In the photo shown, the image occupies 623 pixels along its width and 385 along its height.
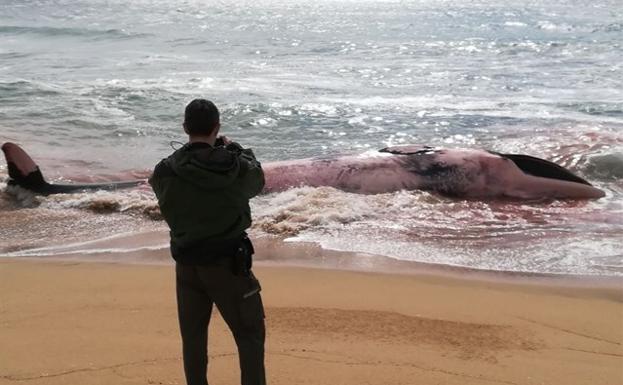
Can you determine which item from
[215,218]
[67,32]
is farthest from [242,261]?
[67,32]

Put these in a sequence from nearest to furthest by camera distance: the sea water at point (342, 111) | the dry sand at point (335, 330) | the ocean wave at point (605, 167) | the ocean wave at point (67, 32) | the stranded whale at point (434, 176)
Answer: the dry sand at point (335, 330) < the sea water at point (342, 111) < the stranded whale at point (434, 176) < the ocean wave at point (605, 167) < the ocean wave at point (67, 32)

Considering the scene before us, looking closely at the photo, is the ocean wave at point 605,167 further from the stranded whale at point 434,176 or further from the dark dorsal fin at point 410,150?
the dark dorsal fin at point 410,150

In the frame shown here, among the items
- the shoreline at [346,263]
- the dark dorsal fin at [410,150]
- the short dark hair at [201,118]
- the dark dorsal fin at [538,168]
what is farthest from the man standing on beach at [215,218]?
the dark dorsal fin at [538,168]

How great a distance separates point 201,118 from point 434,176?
552 cm

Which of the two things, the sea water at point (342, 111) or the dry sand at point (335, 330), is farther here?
the sea water at point (342, 111)

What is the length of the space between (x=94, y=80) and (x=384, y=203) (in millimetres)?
11315

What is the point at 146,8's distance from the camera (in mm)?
42000

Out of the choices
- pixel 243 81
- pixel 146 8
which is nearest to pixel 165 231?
pixel 243 81

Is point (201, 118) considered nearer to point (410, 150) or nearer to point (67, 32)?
point (410, 150)

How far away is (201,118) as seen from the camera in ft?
10.0

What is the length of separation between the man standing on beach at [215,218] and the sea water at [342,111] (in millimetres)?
2962

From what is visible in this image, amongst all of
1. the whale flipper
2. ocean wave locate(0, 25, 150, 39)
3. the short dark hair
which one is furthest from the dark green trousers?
ocean wave locate(0, 25, 150, 39)

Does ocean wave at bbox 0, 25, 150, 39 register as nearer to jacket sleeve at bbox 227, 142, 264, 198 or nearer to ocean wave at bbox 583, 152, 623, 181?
ocean wave at bbox 583, 152, 623, 181

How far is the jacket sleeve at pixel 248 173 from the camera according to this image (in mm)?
3104
